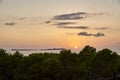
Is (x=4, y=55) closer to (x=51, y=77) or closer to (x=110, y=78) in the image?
(x=51, y=77)

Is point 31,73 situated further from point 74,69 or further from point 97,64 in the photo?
point 97,64

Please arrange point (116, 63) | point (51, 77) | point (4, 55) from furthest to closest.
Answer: point (4, 55) < point (116, 63) < point (51, 77)

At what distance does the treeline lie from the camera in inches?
2486

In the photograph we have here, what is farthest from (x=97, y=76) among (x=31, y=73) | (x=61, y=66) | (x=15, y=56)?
(x=15, y=56)

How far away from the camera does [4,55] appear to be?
238 ft

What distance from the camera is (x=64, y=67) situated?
65.4 m

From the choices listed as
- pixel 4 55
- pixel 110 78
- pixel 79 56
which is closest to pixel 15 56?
pixel 4 55

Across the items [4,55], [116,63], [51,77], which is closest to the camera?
[51,77]

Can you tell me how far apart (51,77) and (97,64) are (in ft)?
29.6

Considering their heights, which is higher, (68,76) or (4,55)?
(4,55)

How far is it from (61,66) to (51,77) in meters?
2.73

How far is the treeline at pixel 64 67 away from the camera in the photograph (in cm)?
6314

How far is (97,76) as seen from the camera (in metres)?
65.9

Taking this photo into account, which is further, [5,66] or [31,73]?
[5,66]
